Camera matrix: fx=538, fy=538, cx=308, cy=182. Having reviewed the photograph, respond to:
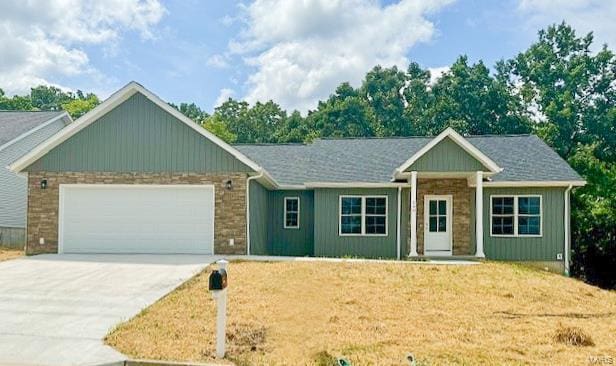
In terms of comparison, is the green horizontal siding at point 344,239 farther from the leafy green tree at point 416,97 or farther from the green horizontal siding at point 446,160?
the leafy green tree at point 416,97

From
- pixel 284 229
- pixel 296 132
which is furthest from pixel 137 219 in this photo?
pixel 296 132

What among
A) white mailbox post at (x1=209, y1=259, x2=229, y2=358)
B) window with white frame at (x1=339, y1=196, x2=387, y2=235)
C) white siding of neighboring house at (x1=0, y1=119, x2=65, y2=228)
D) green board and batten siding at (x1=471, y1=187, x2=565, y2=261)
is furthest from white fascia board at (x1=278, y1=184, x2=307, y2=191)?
white mailbox post at (x1=209, y1=259, x2=229, y2=358)

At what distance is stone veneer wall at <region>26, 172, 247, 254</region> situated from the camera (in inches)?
638

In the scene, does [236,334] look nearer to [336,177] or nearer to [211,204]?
[211,204]

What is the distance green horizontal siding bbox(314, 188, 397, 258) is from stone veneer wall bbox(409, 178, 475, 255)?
2.85 feet

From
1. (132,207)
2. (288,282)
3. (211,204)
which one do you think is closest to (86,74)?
(132,207)

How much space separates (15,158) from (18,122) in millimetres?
2503

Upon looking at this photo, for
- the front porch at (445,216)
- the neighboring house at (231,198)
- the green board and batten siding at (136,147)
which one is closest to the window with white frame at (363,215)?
the neighboring house at (231,198)

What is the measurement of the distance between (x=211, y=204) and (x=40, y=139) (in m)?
12.9

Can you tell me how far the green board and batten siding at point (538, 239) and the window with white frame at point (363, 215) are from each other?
119 inches

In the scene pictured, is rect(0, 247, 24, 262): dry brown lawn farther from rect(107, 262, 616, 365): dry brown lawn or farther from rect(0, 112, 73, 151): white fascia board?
rect(107, 262, 616, 365): dry brown lawn

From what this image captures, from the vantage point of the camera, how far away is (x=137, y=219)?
651 inches

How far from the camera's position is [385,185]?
59.0ft

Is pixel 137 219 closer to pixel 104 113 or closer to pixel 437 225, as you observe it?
pixel 104 113
